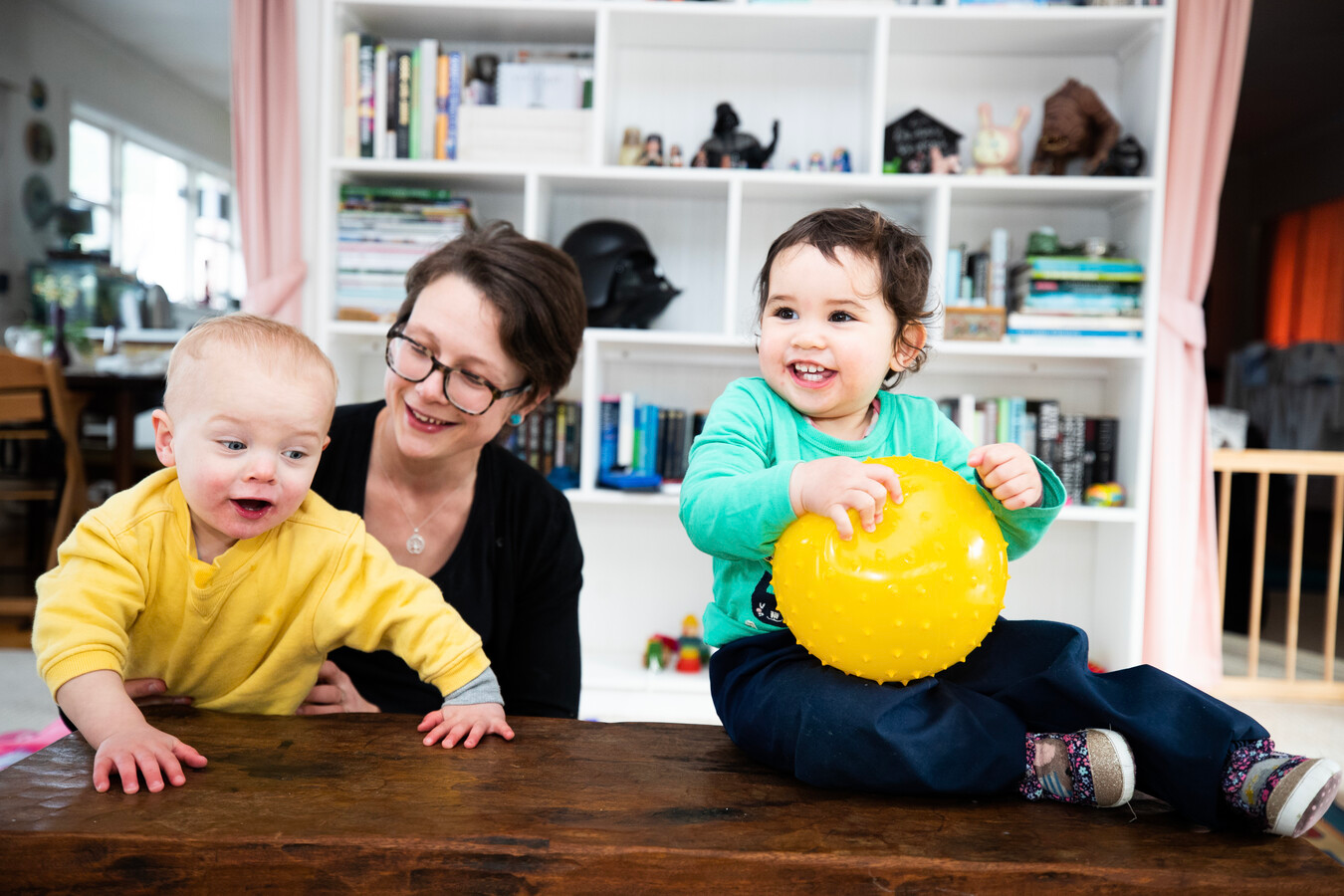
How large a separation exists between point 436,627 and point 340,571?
14 cm

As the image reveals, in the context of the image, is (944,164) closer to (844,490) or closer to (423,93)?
(423,93)

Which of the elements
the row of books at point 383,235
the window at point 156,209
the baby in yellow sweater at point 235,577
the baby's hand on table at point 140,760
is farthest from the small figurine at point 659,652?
the window at point 156,209

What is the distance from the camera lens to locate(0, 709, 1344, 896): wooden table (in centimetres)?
74

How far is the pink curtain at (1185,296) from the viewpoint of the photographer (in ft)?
9.07

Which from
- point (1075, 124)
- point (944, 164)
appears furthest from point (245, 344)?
point (1075, 124)

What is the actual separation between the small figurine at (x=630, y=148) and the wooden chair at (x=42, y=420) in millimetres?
2368

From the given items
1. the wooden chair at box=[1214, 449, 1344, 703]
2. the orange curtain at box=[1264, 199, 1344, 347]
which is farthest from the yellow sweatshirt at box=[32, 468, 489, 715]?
the orange curtain at box=[1264, 199, 1344, 347]

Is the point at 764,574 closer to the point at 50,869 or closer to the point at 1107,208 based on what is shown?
the point at 50,869

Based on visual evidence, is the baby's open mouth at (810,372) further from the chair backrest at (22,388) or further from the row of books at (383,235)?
the chair backrest at (22,388)

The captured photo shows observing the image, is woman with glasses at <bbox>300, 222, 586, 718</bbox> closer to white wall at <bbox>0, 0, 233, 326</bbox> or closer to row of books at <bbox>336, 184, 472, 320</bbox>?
row of books at <bbox>336, 184, 472, 320</bbox>

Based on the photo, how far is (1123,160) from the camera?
2.69m

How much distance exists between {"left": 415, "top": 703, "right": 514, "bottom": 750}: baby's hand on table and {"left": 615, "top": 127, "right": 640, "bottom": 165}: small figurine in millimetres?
2103

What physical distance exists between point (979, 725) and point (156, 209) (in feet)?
23.8

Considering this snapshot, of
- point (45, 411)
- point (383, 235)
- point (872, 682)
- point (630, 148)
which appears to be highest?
point (630, 148)
